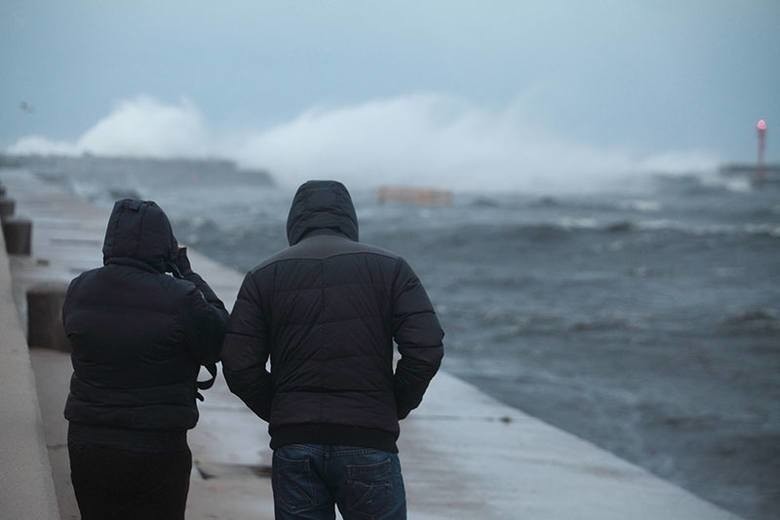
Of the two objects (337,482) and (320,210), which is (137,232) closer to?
(320,210)

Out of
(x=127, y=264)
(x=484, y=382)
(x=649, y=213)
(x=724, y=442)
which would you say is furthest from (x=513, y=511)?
(x=649, y=213)

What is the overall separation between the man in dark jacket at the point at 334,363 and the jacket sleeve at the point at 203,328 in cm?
8

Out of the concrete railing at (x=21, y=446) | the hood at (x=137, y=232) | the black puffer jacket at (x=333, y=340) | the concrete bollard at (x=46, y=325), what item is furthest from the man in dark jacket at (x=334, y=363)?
the concrete bollard at (x=46, y=325)

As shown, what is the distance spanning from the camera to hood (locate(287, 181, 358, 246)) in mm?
3904

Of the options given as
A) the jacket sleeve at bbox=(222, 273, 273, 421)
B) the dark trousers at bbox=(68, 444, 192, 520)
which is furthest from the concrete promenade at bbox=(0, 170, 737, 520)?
the jacket sleeve at bbox=(222, 273, 273, 421)

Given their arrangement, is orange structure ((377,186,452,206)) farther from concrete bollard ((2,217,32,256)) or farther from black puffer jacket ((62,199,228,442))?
black puffer jacket ((62,199,228,442))

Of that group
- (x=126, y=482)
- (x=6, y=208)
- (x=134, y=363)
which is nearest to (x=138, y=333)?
(x=134, y=363)

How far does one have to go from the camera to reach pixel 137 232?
3.87 metres

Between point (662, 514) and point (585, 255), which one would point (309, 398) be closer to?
point (662, 514)

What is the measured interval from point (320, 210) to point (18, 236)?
11925 millimetres

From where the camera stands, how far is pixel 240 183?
134875mm

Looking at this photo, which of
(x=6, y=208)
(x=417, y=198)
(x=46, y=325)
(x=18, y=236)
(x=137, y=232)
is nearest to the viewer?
(x=137, y=232)

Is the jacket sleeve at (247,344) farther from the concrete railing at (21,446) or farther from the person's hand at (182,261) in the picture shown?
the concrete railing at (21,446)

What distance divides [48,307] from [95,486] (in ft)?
16.9
